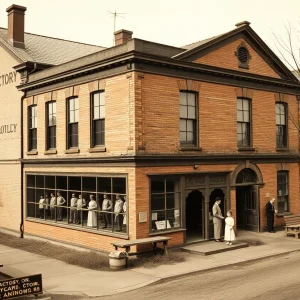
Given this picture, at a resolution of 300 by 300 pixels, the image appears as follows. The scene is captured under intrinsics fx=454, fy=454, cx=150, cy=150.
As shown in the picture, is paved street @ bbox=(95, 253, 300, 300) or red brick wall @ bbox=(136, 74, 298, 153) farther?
red brick wall @ bbox=(136, 74, 298, 153)

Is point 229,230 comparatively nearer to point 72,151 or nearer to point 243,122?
point 243,122

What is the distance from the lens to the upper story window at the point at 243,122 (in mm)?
21594

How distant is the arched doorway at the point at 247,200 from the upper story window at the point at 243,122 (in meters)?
1.35

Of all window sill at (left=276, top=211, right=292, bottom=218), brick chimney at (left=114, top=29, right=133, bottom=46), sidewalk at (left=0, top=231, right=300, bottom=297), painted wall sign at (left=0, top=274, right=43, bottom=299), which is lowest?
sidewalk at (left=0, top=231, right=300, bottom=297)

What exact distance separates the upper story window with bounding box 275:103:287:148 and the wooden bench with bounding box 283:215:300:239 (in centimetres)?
383

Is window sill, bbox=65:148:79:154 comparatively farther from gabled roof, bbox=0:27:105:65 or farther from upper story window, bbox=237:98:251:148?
upper story window, bbox=237:98:251:148

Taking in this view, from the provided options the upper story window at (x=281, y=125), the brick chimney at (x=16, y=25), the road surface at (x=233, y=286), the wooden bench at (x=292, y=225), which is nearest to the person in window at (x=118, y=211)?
the road surface at (x=233, y=286)

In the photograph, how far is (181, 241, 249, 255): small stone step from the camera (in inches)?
688

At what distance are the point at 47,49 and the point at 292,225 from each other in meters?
16.9

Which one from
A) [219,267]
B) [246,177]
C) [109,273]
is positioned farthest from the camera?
[246,177]

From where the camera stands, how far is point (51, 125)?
22.0 m

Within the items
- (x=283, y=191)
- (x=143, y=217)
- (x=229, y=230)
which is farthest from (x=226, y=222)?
(x=283, y=191)

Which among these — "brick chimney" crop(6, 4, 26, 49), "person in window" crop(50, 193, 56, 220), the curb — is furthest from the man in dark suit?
"brick chimney" crop(6, 4, 26, 49)

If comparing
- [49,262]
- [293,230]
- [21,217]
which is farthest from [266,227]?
[21,217]
